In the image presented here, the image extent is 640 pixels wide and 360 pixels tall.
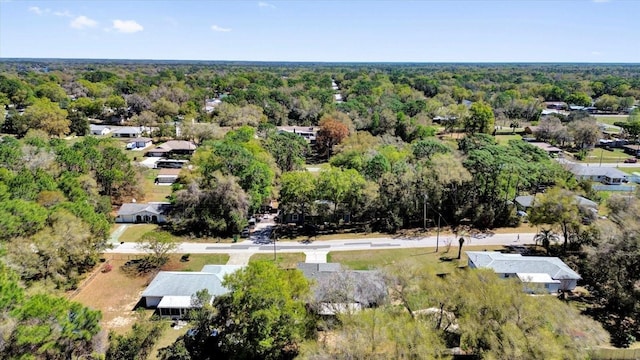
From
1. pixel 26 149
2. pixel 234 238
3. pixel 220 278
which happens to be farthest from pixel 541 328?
pixel 26 149

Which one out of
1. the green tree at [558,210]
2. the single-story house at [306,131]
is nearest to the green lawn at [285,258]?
the green tree at [558,210]

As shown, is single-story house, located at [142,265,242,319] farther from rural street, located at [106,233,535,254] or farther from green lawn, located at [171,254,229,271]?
rural street, located at [106,233,535,254]

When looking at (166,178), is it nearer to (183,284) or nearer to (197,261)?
(197,261)

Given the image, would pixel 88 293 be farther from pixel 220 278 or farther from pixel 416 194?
pixel 416 194

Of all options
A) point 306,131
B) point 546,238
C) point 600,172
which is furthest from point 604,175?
point 306,131

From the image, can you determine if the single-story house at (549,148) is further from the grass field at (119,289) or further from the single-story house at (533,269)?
the grass field at (119,289)
